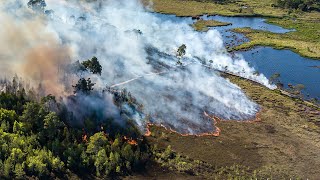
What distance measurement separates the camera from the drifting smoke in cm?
9294

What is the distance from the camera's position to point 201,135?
277 feet

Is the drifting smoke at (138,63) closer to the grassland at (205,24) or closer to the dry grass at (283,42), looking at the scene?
the grassland at (205,24)

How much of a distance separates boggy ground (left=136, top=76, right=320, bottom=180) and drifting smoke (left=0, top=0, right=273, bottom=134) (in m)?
4.46

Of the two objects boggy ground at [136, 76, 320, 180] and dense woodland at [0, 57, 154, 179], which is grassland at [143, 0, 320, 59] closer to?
boggy ground at [136, 76, 320, 180]

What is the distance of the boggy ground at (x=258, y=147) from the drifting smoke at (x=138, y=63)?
4.46 m

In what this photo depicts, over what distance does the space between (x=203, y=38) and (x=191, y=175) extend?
285 feet

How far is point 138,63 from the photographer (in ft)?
377

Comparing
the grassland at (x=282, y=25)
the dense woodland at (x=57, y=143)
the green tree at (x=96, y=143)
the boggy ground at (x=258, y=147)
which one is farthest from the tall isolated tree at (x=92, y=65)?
the grassland at (x=282, y=25)

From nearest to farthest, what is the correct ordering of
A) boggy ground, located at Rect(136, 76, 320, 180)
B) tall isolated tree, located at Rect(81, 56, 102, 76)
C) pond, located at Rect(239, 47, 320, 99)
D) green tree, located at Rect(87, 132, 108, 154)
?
green tree, located at Rect(87, 132, 108, 154)
boggy ground, located at Rect(136, 76, 320, 180)
tall isolated tree, located at Rect(81, 56, 102, 76)
pond, located at Rect(239, 47, 320, 99)

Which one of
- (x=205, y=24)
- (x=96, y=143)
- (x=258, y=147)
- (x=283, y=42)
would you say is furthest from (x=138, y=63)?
(x=283, y=42)

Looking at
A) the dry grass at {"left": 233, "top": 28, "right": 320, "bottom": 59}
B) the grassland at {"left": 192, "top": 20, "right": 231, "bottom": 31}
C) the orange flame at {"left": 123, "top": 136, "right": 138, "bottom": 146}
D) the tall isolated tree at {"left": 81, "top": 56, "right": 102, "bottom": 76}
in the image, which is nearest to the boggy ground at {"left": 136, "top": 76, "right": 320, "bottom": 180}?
the orange flame at {"left": 123, "top": 136, "right": 138, "bottom": 146}

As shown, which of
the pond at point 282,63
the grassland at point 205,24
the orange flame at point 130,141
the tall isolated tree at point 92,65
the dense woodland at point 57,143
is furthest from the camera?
the grassland at point 205,24

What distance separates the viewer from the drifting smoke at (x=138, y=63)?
92.9 m

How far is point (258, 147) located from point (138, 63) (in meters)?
45.0
